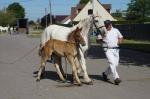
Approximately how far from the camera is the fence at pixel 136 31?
4925cm

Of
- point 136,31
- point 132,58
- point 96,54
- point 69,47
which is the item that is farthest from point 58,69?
point 136,31

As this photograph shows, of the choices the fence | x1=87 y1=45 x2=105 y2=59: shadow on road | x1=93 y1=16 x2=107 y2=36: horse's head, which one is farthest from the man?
the fence

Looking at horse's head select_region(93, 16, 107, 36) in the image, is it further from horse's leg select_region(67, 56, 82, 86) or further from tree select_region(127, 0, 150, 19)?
tree select_region(127, 0, 150, 19)

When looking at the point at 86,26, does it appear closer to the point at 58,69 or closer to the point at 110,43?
the point at 110,43

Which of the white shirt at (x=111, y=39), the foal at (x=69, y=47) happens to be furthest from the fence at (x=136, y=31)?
the foal at (x=69, y=47)

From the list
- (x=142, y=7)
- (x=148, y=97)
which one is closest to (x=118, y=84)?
(x=148, y=97)

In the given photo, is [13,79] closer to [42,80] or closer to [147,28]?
[42,80]

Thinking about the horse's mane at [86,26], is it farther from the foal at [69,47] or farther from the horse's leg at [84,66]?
the horse's leg at [84,66]

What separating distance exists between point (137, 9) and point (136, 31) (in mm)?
75602

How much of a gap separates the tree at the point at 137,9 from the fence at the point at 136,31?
64416 mm

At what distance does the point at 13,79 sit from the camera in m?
14.8

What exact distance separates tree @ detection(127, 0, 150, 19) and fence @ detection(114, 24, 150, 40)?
2536 inches

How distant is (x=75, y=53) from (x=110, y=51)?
40.0 inches

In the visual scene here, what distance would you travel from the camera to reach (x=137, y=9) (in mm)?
127125
